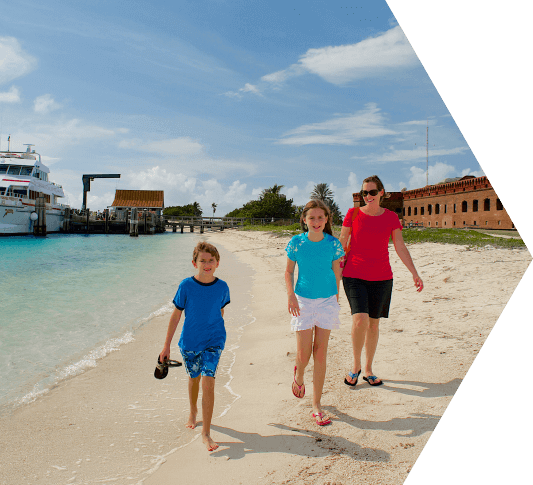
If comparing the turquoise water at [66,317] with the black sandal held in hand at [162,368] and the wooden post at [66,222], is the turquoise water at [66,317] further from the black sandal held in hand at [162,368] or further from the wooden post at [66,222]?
the wooden post at [66,222]

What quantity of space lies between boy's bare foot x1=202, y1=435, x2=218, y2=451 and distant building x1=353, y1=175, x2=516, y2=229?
29.8 m

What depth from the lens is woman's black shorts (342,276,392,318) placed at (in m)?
3.55

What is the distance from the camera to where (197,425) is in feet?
10.7

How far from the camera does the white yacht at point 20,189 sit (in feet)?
153

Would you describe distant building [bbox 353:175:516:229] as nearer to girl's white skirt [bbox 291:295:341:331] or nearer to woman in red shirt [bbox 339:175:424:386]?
woman in red shirt [bbox 339:175:424:386]

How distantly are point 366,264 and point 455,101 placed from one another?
240 cm

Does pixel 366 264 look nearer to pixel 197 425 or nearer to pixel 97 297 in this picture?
pixel 197 425

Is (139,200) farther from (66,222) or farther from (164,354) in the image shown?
(164,354)

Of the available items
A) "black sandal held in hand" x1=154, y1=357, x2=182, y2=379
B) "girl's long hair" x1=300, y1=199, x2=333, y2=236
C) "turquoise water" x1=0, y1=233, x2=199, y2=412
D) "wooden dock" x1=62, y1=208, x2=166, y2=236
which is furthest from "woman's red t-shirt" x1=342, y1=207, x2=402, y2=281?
"wooden dock" x1=62, y1=208, x2=166, y2=236

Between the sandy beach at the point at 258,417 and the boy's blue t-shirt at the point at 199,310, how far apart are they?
788 millimetres

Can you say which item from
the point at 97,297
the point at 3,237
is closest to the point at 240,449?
the point at 97,297

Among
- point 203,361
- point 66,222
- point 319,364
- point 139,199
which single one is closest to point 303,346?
point 319,364

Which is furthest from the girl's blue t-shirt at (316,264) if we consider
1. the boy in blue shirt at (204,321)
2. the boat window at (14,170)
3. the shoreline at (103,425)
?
the boat window at (14,170)

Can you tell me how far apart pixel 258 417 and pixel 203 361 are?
2.78 ft
